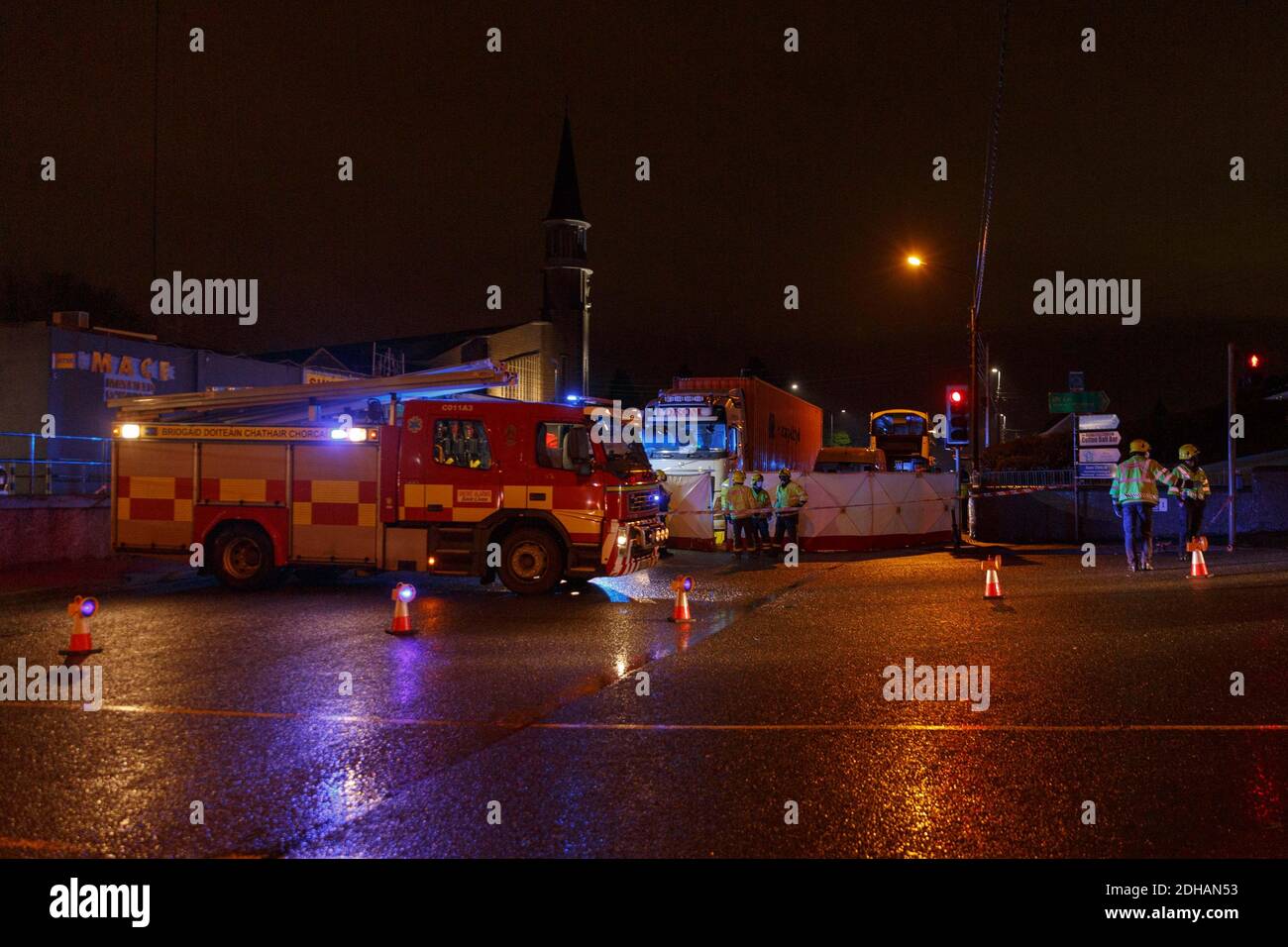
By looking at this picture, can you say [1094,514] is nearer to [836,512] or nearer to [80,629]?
[836,512]

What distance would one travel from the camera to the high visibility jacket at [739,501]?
19.5m

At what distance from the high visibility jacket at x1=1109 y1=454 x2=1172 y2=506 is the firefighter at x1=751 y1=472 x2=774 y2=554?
21.6 ft

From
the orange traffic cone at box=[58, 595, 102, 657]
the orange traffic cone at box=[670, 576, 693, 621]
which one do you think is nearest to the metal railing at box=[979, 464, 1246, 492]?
the orange traffic cone at box=[670, 576, 693, 621]

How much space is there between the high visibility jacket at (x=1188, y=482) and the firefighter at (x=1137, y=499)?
1.53 metres

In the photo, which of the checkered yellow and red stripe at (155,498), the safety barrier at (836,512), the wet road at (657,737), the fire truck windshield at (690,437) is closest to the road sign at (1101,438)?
the safety barrier at (836,512)

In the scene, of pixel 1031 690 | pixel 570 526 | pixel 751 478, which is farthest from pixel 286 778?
pixel 751 478

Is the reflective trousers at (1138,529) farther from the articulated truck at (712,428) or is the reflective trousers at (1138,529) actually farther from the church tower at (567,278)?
the church tower at (567,278)

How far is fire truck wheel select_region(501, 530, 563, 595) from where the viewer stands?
12859 mm

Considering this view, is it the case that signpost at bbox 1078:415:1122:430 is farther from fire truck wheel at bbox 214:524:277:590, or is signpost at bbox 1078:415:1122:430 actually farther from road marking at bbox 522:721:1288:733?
road marking at bbox 522:721:1288:733

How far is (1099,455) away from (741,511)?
24.9 feet

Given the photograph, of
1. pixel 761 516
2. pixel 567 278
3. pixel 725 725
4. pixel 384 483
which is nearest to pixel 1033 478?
pixel 761 516

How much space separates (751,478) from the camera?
2056cm

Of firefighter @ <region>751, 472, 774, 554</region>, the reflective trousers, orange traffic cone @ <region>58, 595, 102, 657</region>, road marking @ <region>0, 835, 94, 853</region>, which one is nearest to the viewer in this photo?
road marking @ <region>0, 835, 94, 853</region>
